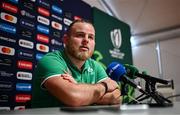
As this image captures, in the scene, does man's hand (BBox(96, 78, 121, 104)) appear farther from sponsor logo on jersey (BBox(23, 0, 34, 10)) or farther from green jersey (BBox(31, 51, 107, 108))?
sponsor logo on jersey (BBox(23, 0, 34, 10))

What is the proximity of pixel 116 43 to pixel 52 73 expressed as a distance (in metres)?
2.00

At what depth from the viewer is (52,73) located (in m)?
1.28

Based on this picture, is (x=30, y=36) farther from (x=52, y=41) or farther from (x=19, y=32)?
(x=52, y=41)

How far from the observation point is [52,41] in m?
2.50

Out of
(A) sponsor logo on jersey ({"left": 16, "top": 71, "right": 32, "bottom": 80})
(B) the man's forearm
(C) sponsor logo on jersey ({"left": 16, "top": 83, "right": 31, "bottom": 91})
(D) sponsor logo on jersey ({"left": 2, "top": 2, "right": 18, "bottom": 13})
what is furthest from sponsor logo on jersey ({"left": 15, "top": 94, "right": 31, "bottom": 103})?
(B) the man's forearm

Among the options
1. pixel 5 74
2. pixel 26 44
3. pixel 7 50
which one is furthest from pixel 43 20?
pixel 5 74

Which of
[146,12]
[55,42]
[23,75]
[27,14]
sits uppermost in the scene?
[146,12]

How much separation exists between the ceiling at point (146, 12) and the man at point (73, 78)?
2368 mm

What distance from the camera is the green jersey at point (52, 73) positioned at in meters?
1.30

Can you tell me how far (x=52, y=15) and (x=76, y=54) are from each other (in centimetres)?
117

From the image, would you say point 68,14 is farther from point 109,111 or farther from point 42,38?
point 109,111

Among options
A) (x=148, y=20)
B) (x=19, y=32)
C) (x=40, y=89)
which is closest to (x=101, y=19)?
(x=19, y=32)

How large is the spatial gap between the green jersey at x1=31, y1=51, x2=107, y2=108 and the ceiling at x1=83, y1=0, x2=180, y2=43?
2.47 meters

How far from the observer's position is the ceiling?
13.4ft
